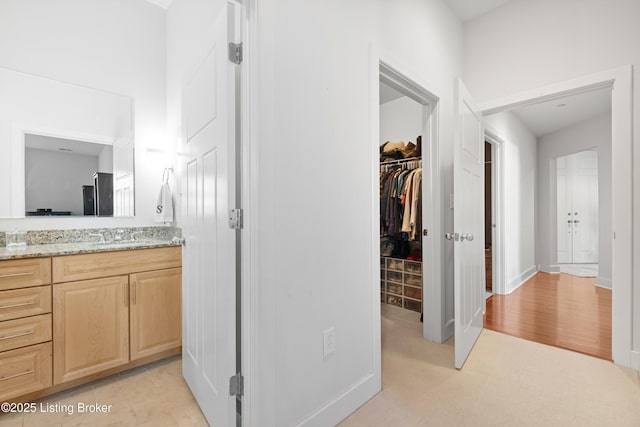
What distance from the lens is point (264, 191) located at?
1.17 m

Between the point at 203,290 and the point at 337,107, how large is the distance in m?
1.18

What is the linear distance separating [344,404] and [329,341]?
367 millimetres

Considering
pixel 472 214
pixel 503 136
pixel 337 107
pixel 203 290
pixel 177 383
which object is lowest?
pixel 177 383

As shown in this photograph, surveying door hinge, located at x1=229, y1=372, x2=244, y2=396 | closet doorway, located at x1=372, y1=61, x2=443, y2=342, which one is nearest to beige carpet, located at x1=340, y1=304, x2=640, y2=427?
closet doorway, located at x1=372, y1=61, x2=443, y2=342

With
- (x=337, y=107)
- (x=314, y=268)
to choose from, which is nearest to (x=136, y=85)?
→ (x=337, y=107)

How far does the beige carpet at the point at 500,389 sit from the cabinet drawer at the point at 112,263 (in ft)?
5.29

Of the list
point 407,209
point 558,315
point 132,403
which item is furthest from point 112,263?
point 558,315

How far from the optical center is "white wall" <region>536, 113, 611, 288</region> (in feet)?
13.7

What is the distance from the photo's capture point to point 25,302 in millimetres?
1558

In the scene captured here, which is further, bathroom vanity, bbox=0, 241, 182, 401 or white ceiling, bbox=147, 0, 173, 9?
white ceiling, bbox=147, 0, 173, 9

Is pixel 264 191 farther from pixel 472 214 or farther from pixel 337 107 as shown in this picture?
pixel 472 214

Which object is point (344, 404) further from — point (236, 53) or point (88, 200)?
point (88, 200)

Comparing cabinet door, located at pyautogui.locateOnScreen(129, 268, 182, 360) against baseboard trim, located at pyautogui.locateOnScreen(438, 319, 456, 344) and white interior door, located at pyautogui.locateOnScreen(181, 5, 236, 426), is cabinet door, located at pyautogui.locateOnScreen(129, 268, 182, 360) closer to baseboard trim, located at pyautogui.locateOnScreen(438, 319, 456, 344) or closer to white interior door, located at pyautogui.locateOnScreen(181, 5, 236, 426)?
white interior door, located at pyautogui.locateOnScreen(181, 5, 236, 426)

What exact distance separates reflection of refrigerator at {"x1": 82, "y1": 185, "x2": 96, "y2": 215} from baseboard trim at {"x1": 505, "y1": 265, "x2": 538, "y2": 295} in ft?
15.4
